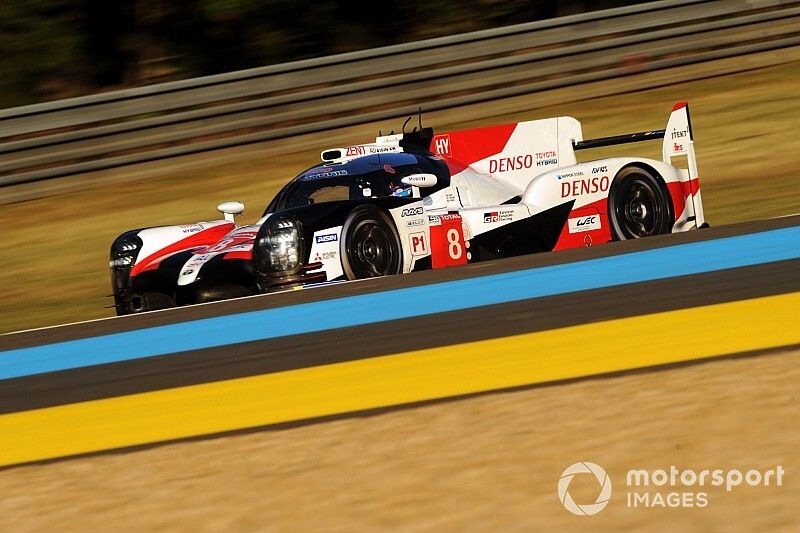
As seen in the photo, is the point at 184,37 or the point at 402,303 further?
the point at 184,37

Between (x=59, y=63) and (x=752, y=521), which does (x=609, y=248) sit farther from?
(x=59, y=63)

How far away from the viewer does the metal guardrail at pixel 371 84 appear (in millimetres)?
11125

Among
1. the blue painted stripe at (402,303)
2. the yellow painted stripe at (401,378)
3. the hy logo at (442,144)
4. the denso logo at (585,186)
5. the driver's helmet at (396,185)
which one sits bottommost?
the yellow painted stripe at (401,378)

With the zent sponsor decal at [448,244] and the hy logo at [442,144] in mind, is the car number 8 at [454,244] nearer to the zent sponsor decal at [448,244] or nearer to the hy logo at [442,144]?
the zent sponsor decal at [448,244]

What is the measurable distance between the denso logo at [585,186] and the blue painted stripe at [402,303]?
76 centimetres

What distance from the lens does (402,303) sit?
6648 mm

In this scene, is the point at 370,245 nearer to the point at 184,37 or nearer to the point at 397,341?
the point at 397,341

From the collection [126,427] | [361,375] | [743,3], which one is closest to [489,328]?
[361,375]

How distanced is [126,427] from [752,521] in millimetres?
2676

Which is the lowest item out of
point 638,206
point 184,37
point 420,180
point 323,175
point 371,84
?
point 638,206

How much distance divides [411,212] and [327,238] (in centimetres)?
61

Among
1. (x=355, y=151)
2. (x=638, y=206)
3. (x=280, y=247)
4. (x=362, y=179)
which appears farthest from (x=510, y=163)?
(x=280, y=247)

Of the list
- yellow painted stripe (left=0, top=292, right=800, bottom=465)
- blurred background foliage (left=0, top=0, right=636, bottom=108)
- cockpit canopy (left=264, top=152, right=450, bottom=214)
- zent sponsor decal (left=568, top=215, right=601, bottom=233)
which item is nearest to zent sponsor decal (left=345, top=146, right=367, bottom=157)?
cockpit canopy (left=264, top=152, right=450, bottom=214)

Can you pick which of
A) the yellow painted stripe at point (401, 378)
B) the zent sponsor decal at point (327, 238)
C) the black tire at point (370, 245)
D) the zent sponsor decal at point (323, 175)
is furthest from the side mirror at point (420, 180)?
the yellow painted stripe at point (401, 378)
